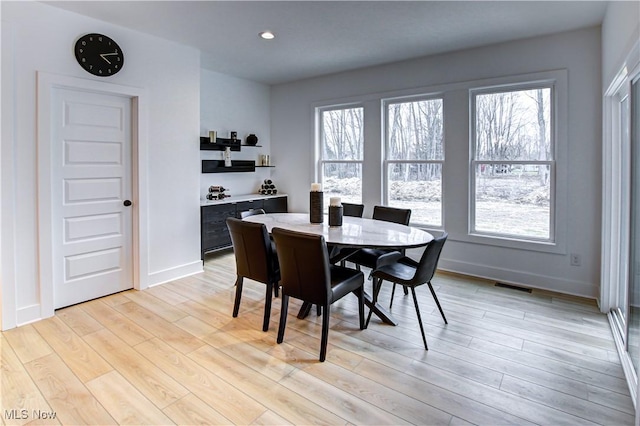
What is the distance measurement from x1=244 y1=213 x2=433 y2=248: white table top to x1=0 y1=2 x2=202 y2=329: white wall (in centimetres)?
108

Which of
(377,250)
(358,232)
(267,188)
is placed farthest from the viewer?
(267,188)

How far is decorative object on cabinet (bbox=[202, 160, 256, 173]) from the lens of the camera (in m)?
5.16

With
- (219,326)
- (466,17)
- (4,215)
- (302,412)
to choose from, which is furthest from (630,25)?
(4,215)

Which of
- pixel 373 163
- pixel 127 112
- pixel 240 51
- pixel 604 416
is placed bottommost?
pixel 604 416

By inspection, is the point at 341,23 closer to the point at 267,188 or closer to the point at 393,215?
the point at 393,215

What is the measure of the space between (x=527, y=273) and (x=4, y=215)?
16.0 ft

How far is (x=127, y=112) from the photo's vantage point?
3668 mm

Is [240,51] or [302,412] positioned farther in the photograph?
[240,51]

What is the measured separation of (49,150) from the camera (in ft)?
10.1

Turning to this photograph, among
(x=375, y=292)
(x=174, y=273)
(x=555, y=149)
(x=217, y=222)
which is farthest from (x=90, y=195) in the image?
(x=555, y=149)

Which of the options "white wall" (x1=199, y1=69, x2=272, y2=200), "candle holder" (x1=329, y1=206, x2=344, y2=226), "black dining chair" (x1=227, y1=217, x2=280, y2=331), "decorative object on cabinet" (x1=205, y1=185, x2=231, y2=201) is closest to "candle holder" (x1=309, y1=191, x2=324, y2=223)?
"candle holder" (x1=329, y1=206, x2=344, y2=226)

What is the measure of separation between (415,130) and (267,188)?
2.55 m

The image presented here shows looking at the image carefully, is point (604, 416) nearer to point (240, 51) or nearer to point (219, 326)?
point (219, 326)
